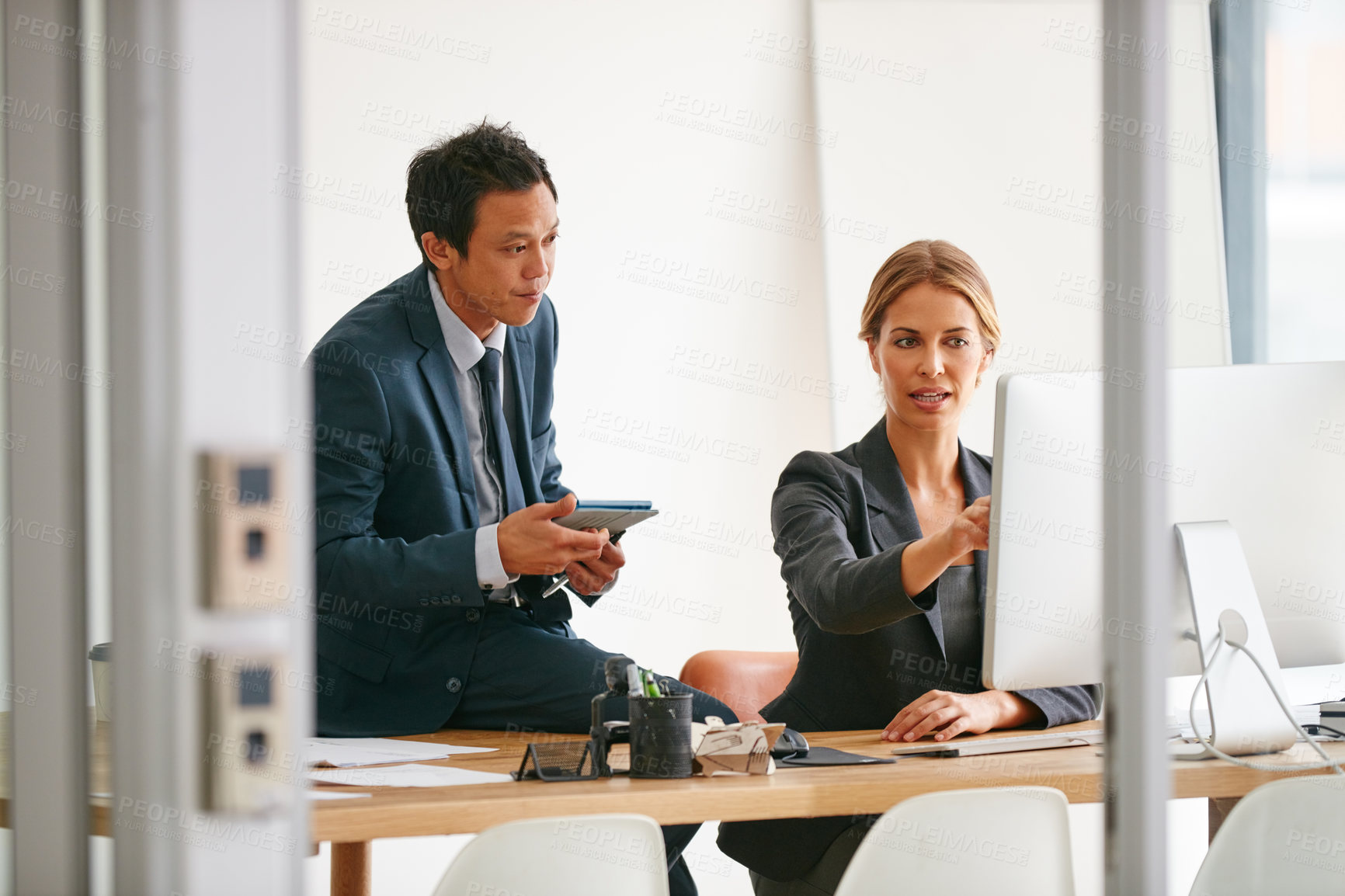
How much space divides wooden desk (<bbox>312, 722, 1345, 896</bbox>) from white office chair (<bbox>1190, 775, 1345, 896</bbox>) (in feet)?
0.10

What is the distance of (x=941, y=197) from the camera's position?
3.93 meters

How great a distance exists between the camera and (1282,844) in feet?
4.91

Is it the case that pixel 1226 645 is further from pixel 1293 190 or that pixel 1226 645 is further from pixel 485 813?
pixel 1293 190

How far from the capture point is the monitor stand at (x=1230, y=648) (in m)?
1.52

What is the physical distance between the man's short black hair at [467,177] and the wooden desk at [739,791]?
3.40 ft

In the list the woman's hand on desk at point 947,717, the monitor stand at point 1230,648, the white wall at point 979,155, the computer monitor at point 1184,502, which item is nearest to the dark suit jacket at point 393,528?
the woman's hand on desk at point 947,717

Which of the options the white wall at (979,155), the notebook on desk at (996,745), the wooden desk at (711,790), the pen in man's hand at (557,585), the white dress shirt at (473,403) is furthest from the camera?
the white wall at (979,155)

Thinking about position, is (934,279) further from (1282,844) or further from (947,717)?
(1282,844)

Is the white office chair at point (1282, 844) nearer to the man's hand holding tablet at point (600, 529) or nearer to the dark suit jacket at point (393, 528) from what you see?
A: the man's hand holding tablet at point (600, 529)

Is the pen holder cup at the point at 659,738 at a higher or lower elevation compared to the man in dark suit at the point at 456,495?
lower

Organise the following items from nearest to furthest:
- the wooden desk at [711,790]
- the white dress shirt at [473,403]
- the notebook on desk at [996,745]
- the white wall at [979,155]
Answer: the wooden desk at [711,790] < the notebook on desk at [996,745] < the white dress shirt at [473,403] < the white wall at [979,155]

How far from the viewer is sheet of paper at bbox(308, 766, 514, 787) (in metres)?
1.32

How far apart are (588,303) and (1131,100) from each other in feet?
9.64

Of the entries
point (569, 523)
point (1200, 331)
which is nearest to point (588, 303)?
point (1200, 331)
